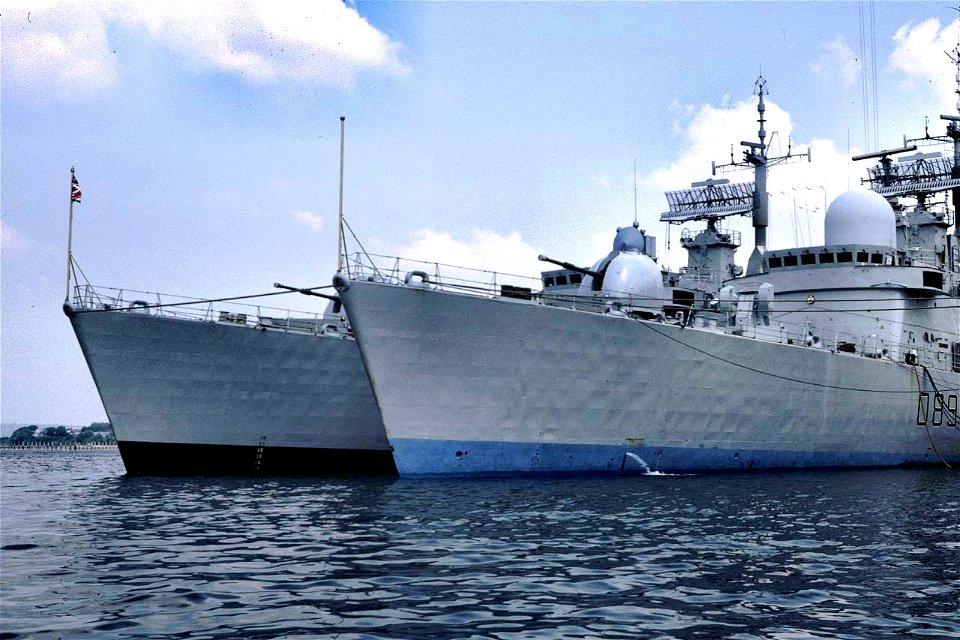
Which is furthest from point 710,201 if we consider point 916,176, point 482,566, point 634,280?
point 482,566

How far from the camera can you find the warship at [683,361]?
A: 1861 cm

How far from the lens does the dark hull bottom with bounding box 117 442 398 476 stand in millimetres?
24297

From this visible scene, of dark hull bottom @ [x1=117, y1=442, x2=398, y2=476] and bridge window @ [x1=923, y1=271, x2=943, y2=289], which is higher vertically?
bridge window @ [x1=923, y1=271, x2=943, y2=289]

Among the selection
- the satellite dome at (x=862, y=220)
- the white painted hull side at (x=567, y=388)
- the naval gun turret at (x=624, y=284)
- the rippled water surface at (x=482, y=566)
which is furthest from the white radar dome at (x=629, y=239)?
the rippled water surface at (x=482, y=566)

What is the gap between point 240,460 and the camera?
25.2m

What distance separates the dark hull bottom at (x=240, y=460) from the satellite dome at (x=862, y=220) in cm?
1690

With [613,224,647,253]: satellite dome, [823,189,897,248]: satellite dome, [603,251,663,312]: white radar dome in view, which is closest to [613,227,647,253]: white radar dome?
[613,224,647,253]: satellite dome

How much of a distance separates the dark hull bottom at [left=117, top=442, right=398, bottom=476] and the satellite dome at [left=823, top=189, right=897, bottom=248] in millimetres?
16903

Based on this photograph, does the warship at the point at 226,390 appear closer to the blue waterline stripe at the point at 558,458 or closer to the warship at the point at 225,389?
the warship at the point at 225,389

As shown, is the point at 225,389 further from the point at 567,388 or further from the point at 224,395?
the point at 567,388

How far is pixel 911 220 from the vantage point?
34688 mm

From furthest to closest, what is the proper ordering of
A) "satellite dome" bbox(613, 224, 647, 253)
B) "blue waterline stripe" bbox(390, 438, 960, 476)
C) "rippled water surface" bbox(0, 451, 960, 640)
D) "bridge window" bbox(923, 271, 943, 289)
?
"bridge window" bbox(923, 271, 943, 289)
"satellite dome" bbox(613, 224, 647, 253)
"blue waterline stripe" bbox(390, 438, 960, 476)
"rippled water surface" bbox(0, 451, 960, 640)

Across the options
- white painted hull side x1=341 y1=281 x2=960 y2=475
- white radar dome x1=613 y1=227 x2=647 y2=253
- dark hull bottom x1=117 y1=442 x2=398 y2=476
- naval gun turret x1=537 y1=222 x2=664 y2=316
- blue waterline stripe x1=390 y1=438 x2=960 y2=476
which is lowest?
dark hull bottom x1=117 y1=442 x2=398 y2=476

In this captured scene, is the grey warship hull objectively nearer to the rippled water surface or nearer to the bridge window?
the rippled water surface
